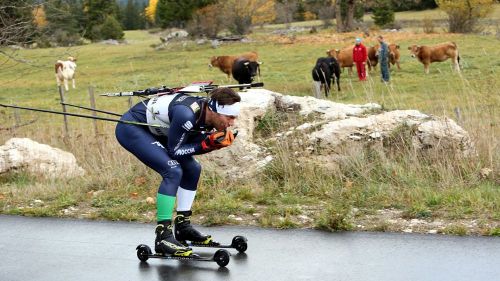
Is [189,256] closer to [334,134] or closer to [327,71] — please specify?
[334,134]

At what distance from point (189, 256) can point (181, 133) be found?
114cm

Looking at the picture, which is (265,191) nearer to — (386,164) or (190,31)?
(386,164)

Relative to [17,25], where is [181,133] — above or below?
below

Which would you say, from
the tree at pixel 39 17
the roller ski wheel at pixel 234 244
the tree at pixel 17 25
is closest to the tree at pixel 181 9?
the tree at pixel 39 17

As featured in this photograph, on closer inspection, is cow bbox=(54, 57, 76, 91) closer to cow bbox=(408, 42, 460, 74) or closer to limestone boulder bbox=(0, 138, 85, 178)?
cow bbox=(408, 42, 460, 74)

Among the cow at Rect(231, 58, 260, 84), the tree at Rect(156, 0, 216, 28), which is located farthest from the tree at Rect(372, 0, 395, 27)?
the cow at Rect(231, 58, 260, 84)

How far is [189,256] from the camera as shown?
711 cm

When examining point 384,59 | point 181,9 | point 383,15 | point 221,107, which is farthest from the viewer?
point 181,9

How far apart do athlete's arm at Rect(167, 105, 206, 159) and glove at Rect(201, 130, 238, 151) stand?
122 mm

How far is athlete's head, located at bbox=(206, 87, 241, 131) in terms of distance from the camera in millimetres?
6930

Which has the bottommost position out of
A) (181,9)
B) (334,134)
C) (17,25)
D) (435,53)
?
(435,53)

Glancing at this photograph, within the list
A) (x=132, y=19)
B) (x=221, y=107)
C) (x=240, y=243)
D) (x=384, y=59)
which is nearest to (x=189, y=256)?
(x=240, y=243)

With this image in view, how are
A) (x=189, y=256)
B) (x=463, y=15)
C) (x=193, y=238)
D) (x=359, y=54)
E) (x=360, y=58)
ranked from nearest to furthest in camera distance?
(x=189, y=256) < (x=193, y=238) < (x=359, y=54) < (x=360, y=58) < (x=463, y=15)

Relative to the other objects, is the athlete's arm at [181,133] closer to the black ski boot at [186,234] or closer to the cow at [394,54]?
the black ski boot at [186,234]
